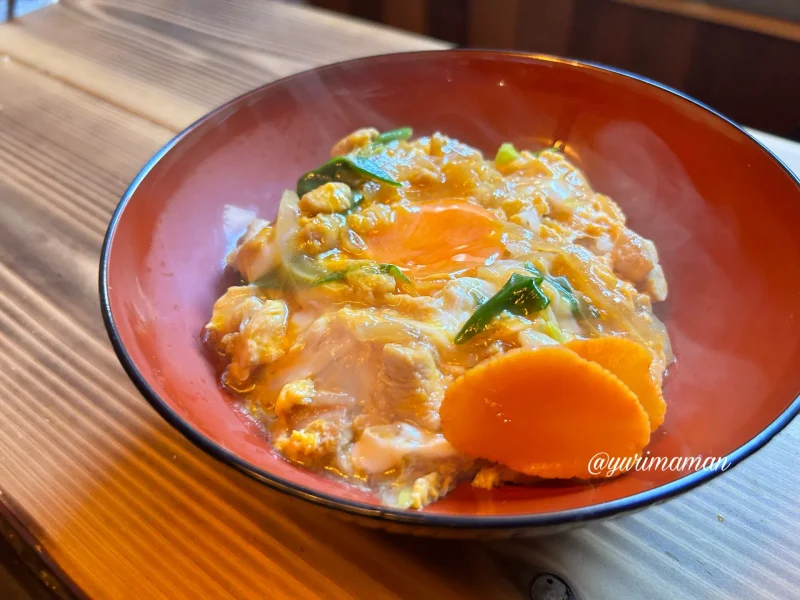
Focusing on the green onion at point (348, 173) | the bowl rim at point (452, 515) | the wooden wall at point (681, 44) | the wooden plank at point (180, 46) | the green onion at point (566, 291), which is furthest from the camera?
the wooden wall at point (681, 44)

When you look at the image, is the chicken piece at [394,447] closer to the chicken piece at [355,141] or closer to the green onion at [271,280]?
the green onion at [271,280]

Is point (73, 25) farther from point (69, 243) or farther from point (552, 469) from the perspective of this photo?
point (552, 469)

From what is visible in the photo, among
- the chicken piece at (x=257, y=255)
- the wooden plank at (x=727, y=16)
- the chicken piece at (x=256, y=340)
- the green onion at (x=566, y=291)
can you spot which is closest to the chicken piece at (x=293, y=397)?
the chicken piece at (x=256, y=340)

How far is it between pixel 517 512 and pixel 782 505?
0.61 meters

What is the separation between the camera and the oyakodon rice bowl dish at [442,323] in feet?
3.64

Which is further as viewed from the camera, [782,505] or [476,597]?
[782,505]

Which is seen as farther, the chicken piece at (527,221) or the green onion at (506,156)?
the green onion at (506,156)

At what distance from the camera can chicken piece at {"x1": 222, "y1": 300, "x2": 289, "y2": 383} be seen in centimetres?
141

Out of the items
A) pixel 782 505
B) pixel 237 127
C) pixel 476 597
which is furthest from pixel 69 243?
pixel 782 505

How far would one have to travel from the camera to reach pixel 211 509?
4.23ft

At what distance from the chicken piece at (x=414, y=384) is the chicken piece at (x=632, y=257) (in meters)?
0.62

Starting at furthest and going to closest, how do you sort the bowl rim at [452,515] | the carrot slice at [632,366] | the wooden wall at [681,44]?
the wooden wall at [681,44] < the carrot slice at [632,366] < the bowl rim at [452,515]

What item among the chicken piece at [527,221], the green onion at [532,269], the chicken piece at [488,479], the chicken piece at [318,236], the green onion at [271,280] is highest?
the chicken piece at [527,221]

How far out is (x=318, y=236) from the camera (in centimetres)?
157
